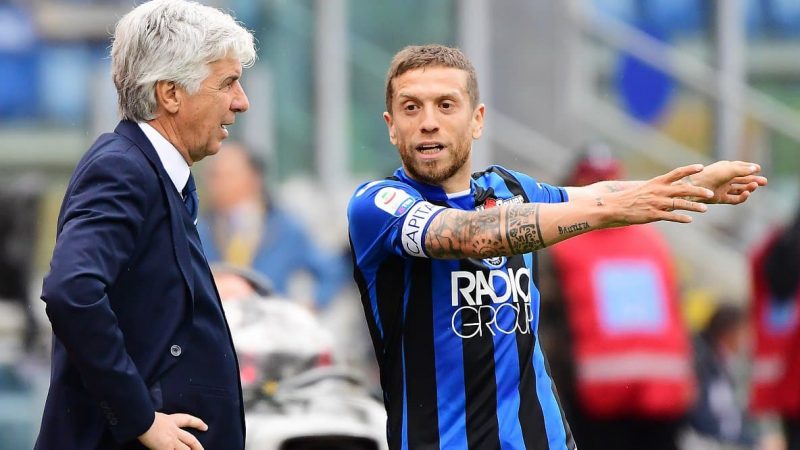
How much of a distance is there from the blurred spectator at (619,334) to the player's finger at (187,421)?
15.2ft

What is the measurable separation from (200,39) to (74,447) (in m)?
1.14

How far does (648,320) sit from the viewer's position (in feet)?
29.5

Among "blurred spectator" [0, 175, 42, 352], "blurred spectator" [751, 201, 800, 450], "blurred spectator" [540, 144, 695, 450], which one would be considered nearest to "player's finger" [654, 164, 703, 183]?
"blurred spectator" [540, 144, 695, 450]

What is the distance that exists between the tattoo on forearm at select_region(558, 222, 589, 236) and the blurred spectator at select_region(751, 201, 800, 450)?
15.6 ft

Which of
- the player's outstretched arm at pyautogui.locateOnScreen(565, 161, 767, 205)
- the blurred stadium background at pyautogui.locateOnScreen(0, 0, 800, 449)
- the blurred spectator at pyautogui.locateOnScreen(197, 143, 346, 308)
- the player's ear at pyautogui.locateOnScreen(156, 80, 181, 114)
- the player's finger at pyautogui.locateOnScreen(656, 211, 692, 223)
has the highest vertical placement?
the blurred stadium background at pyautogui.locateOnScreen(0, 0, 800, 449)

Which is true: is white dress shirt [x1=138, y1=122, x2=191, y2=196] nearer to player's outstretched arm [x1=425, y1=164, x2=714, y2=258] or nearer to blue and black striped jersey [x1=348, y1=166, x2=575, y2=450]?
blue and black striped jersey [x1=348, y1=166, x2=575, y2=450]

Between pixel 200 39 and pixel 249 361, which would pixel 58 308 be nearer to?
pixel 200 39

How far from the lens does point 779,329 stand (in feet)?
30.8

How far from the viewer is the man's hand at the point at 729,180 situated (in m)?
4.78

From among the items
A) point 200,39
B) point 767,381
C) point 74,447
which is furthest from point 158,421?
point 767,381

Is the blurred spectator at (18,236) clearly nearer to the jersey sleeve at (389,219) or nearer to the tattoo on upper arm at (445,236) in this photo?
the jersey sleeve at (389,219)

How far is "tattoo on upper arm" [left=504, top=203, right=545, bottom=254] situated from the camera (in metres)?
4.73

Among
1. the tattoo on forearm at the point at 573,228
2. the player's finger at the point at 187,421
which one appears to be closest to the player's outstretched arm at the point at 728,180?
the tattoo on forearm at the point at 573,228

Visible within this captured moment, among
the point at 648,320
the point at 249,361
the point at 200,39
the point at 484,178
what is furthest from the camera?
the point at 648,320
